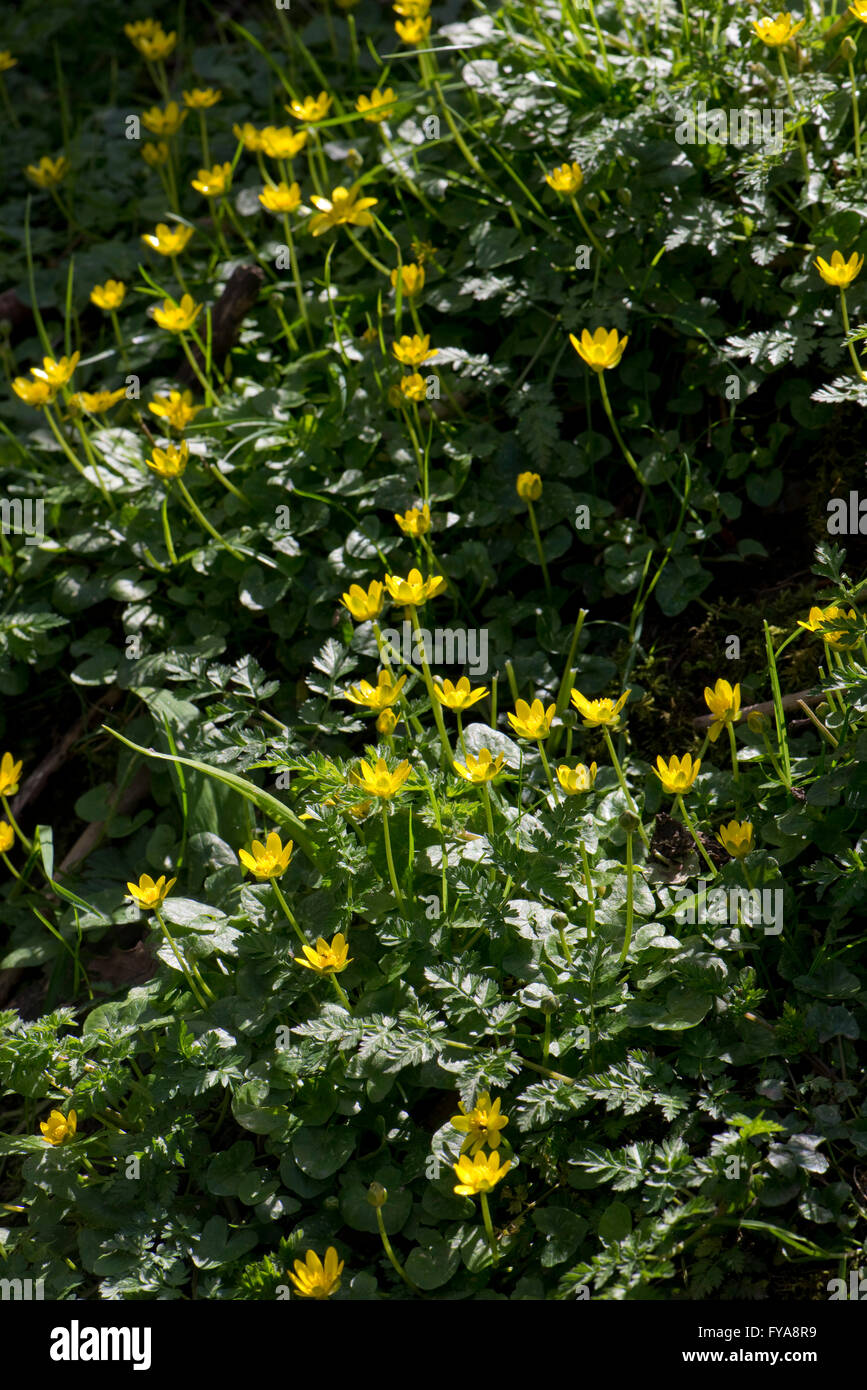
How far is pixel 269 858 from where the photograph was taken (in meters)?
2.10

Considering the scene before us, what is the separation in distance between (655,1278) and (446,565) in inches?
62.4

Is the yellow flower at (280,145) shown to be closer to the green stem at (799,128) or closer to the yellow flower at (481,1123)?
the green stem at (799,128)

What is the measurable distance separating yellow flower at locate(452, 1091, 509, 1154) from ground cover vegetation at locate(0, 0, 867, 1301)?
0.01 m

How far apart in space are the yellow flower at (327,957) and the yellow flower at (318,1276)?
42 cm

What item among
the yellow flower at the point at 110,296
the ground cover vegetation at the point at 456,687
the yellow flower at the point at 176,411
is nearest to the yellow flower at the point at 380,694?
the ground cover vegetation at the point at 456,687

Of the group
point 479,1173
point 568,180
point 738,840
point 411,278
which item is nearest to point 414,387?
point 411,278

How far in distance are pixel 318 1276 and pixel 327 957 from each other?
1.57 feet

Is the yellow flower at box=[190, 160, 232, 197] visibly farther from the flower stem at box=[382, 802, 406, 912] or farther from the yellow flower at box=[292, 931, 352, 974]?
the yellow flower at box=[292, 931, 352, 974]

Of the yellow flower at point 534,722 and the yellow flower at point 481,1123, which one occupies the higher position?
the yellow flower at point 534,722

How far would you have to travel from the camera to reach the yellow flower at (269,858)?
6.81 ft

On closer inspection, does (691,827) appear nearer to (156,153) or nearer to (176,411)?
(176,411)

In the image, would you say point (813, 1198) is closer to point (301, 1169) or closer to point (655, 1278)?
point (655, 1278)

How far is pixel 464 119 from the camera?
122 inches

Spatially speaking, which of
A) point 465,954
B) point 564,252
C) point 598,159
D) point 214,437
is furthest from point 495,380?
point 465,954
